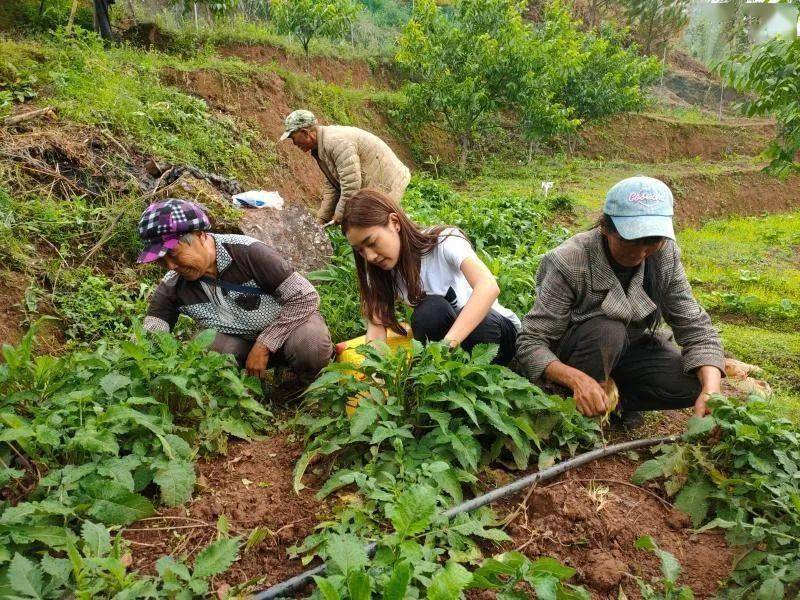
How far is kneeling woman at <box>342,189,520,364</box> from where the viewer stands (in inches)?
105

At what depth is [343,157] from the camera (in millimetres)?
5098

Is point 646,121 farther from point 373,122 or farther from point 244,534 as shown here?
point 244,534

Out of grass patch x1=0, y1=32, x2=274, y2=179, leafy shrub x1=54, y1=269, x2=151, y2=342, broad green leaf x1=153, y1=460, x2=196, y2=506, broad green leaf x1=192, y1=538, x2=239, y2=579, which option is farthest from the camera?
grass patch x1=0, y1=32, x2=274, y2=179

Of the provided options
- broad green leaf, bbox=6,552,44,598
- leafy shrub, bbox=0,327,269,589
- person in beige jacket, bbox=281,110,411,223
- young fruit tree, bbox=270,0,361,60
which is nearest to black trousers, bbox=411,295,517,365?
leafy shrub, bbox=0,327,269,589

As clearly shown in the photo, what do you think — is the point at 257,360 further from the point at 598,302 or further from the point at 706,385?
the point at 706,385

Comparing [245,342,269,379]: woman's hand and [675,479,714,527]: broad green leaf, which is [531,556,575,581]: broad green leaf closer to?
[675,479,714,527]: broad green leaf

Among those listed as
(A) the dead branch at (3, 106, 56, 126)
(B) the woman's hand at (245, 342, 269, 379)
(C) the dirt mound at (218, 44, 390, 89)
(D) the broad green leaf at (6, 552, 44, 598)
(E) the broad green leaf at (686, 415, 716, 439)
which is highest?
(C) the dirt mound at (218, 44, 390, 89)

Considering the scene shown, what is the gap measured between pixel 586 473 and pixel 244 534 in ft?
4.72

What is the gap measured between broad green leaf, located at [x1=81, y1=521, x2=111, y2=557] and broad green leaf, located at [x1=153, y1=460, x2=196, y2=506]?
310mm

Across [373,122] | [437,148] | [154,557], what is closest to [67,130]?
[154,557]

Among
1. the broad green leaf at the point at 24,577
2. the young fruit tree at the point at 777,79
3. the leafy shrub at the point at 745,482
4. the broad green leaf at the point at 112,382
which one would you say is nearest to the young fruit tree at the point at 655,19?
the young fruit tree at the point at 777,79

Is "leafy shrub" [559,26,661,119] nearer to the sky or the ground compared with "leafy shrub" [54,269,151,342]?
nearer to the sky

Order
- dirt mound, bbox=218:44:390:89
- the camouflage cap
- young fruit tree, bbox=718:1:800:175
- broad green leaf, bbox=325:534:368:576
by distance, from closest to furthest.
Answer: broad green leaf, bbox=325:534:368:576, young fruit tree, bbox=718:1:800:175, the camouflage cap, dirt mound, bbox=218:44:390:89

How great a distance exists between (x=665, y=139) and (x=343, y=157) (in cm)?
2089
